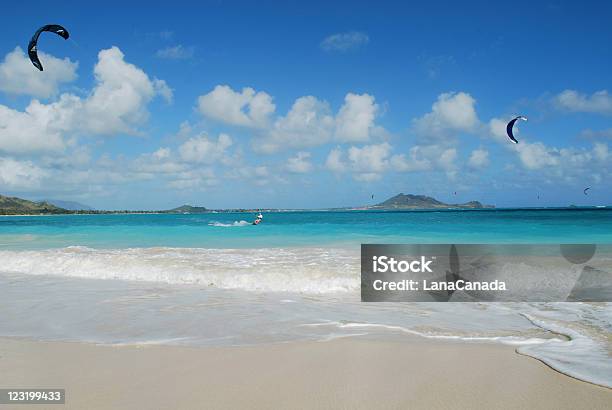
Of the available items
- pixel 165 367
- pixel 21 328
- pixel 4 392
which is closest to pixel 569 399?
pixel 165 367

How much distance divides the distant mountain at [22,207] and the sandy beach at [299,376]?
491ft

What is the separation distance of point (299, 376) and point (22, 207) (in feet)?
527

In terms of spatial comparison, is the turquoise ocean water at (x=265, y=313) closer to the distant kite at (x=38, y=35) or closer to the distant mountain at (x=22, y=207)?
the distant kite at (x=38, y=35)

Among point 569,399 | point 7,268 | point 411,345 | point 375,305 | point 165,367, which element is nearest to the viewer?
point 569,399

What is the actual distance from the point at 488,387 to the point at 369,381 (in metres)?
1.10

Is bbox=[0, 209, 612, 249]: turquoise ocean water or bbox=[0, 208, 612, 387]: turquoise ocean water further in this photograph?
bbox=[0, 209, 612, 249]: turquoise ocean water

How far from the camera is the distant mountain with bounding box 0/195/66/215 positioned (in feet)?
428

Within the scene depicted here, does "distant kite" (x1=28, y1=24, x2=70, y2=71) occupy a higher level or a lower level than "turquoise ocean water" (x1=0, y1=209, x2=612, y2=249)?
higher

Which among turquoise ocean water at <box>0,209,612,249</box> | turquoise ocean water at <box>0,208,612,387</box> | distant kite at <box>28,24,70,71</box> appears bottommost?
turquoise ocean water at <box>0,208,612,387</box>

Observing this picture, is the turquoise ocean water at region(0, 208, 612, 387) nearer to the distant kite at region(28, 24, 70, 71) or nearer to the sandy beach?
the sandy beach

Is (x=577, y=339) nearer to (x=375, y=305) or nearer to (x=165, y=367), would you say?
(x=375, y=305)

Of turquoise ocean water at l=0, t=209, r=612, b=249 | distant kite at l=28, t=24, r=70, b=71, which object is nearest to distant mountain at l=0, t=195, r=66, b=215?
turquoise ocean water at l=0, t=209, r=612, b=249

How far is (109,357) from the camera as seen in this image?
493 centimetres

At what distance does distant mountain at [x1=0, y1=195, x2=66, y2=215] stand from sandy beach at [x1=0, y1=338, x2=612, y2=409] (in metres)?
150
